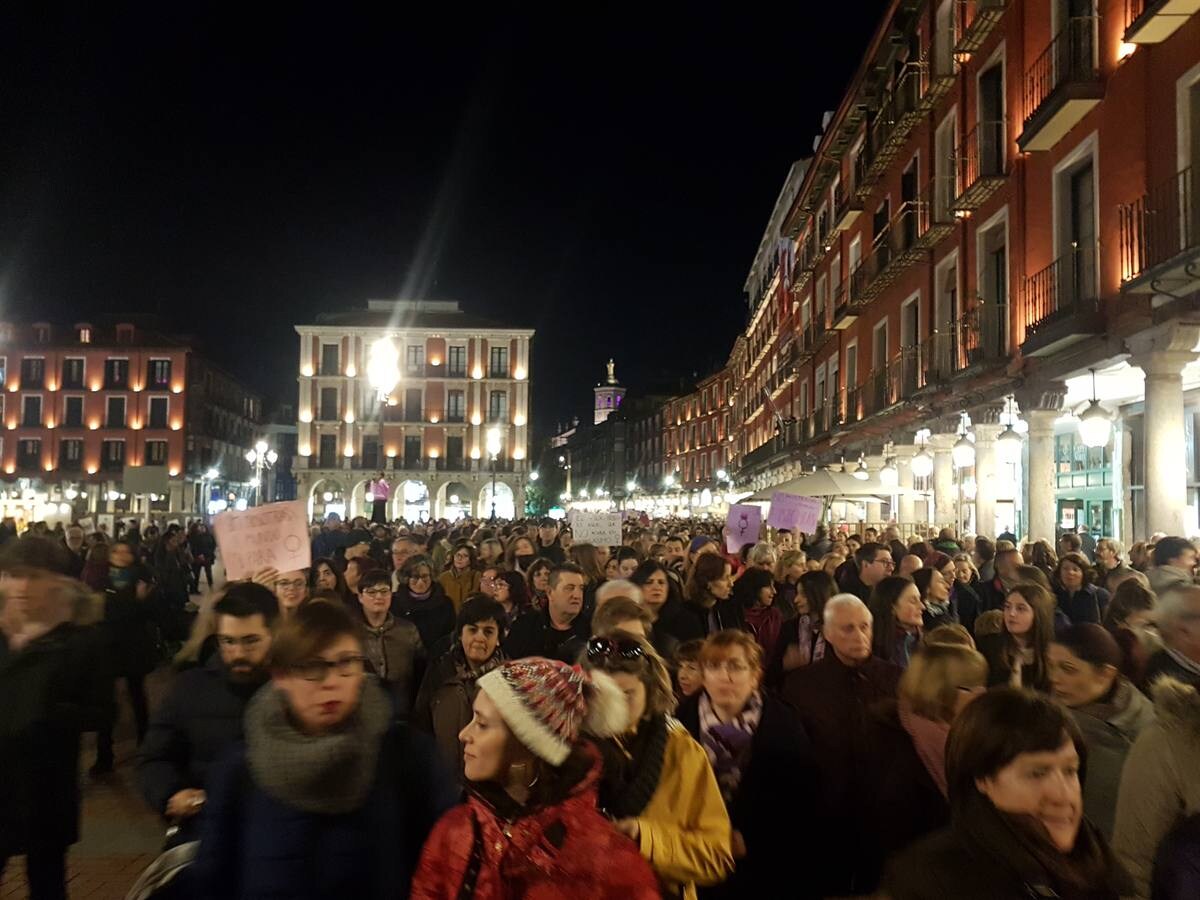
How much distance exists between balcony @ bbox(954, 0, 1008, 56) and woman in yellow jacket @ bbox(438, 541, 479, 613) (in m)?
12.5

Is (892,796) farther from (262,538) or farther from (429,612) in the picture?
(262,538)

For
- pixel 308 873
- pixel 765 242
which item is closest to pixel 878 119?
pixel 308 873

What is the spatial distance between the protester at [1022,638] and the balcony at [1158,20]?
823cm

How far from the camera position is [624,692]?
350cm

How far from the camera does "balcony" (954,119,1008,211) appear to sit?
16719mm

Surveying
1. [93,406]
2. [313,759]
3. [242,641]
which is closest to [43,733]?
[242,641]

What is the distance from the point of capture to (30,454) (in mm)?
78062

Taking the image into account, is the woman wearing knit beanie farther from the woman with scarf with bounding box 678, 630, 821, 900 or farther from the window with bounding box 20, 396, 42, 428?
the window with bounding box 20, 396, 42, 428

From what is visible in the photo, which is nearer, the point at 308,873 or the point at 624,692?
the point at 308,873

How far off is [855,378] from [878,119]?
713 centimetres

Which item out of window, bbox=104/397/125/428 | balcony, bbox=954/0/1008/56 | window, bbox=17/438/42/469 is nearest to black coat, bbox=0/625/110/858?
balcony, bbox=954/0/1008/56

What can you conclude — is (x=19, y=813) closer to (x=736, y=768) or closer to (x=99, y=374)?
(x=736, y=768)

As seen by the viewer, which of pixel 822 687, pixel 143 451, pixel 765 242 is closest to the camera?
pixel 822 687

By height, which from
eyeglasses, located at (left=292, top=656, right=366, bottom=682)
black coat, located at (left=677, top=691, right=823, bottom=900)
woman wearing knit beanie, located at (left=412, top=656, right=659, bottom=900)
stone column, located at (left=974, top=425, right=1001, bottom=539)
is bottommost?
black coat, located at (left=677, top=691, right=823, bottom=900)
